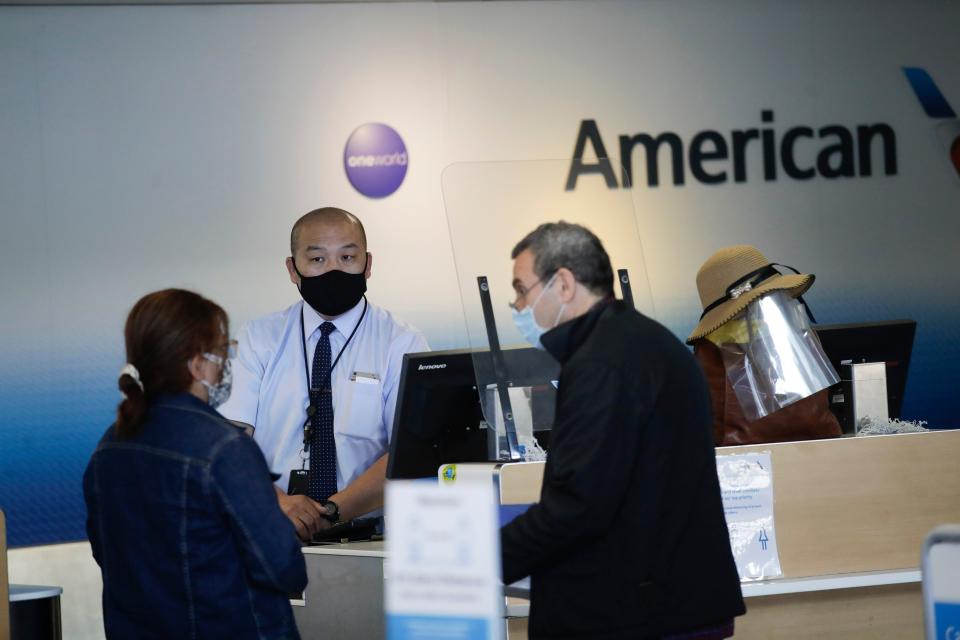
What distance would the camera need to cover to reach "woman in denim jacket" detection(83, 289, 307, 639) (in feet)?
6.90

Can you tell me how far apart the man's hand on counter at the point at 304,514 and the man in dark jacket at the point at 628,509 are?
1.38 meters

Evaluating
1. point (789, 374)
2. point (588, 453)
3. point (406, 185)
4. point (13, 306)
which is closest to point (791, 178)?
point (406, 185)

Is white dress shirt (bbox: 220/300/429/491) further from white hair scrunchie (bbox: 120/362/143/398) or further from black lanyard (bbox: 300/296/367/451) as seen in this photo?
white hair scrunchie (bbox: 120/362/143/398)

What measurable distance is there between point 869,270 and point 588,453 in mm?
4947

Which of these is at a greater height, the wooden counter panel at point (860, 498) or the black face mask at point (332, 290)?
the black face mask at point (332, 290)

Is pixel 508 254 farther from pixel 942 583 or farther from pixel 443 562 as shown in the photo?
pixel 443 562

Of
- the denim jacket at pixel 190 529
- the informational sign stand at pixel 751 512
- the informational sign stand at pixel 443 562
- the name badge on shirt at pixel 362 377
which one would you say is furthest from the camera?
the name badge on shirt at pixel 362 377

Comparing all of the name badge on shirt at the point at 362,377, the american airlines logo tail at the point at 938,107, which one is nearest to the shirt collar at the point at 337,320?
the name badge on shirt at the point at 362,377

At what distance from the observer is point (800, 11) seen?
645 cm

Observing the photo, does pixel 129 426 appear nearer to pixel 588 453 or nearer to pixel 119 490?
pixel 119 490

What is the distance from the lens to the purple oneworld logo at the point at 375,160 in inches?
239

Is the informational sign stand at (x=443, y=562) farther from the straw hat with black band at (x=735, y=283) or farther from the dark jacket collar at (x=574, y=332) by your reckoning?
the straw hat with black band at (x=735, y=283)

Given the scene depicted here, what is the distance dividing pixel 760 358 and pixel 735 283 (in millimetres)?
253

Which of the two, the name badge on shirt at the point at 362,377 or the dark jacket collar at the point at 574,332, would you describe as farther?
the name badge on shirt at the point at 362,377
